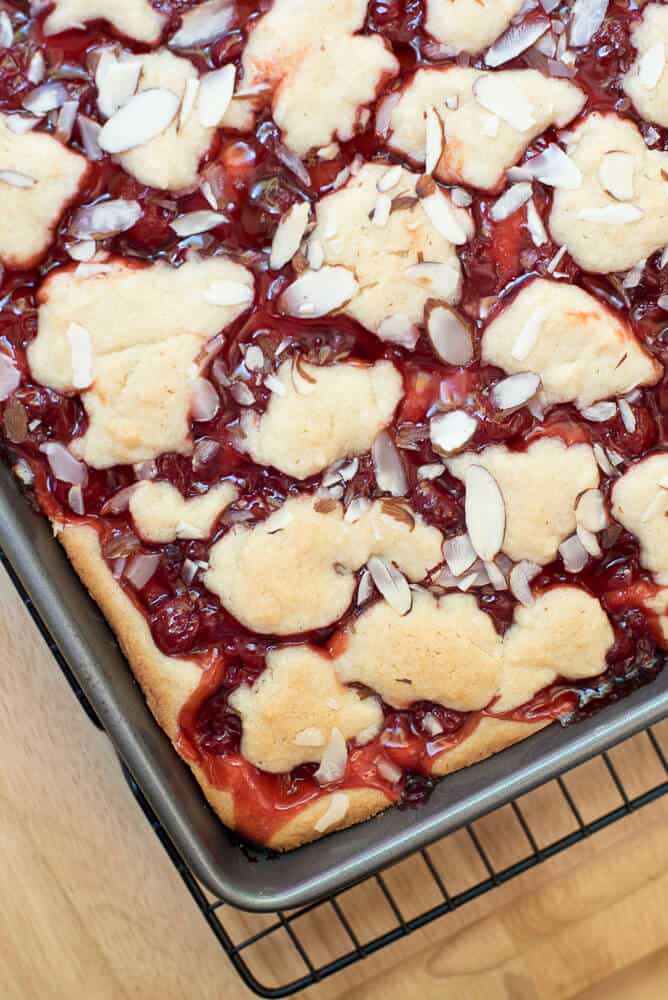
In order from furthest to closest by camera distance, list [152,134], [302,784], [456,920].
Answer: [456,920], [302,784], [152,134]

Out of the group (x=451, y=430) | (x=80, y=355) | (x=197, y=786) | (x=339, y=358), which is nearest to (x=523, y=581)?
(x=451, y=430)

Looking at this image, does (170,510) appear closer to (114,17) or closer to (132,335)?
(132,335)

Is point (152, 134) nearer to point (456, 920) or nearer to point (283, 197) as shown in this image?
point (283, 197)

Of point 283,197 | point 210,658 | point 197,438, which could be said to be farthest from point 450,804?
point 283,197

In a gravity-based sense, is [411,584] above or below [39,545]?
below

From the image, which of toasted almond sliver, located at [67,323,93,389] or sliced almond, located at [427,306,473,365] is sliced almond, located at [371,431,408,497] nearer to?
sliced almond, located at [427,306,473,365]

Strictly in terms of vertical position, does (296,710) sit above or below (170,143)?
below
